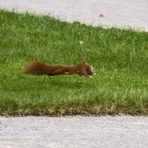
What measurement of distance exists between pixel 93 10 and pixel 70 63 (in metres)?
4.30

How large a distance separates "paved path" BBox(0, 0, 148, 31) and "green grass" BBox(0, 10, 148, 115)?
1.03m

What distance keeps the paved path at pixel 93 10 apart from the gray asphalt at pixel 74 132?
5499 mm

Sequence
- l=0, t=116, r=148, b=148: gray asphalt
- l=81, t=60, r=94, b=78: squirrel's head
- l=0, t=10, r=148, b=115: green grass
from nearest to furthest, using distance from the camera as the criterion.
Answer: l=0, t=116, r=148, b=148: gray asphalt, l=0, t=10, r=148, b=115: green grass, l=81, t=60, r=94, b=78: squirrel's head

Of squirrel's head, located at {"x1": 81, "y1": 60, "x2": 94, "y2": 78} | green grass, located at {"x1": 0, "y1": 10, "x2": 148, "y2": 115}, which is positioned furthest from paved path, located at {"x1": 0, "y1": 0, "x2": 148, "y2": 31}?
squirrel's head, located at {"x1": 81, "y1": 60, "x2": 94, "y2": 78}

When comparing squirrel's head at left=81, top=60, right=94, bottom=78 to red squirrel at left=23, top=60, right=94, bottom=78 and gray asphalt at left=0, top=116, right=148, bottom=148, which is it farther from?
gray asphalt at left=0, top=116, right=148, bottom=148

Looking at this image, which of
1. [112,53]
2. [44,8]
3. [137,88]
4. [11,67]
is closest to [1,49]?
[11,67]

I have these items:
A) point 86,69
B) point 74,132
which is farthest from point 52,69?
point 74,132

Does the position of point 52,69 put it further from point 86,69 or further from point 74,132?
point 74,132

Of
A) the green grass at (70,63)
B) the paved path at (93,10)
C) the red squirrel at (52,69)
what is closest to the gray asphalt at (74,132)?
the green grass at (70,63)

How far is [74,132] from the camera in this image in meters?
5.63

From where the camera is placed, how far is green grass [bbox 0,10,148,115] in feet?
20.7

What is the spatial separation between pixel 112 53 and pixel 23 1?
393cm

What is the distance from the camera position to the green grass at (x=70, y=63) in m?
6.31

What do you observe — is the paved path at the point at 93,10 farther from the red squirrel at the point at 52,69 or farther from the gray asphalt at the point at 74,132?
the gray asphalt at the point at 74,132
